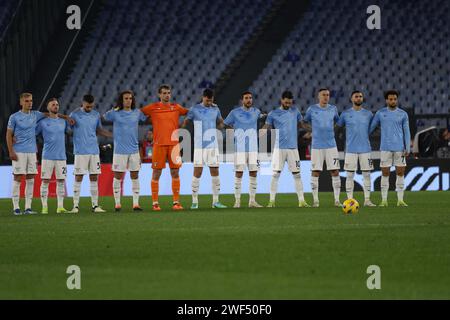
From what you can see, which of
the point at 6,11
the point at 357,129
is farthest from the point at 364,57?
the point at 357,129

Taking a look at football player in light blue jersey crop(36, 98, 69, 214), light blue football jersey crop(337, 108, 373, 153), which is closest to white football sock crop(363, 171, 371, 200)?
light blue football jersey crop(337, 108, 373, 153)

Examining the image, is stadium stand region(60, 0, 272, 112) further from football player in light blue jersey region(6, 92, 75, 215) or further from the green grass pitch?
the green grass pitch

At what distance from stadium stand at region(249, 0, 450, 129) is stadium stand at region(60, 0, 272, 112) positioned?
1.54 meters

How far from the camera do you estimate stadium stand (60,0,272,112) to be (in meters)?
29.1

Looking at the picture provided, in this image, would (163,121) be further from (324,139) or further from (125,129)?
(324,139)

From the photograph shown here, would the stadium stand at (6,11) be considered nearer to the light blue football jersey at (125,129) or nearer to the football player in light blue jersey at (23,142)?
the football player in light blue jersey at (23,142)

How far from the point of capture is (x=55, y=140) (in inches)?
621

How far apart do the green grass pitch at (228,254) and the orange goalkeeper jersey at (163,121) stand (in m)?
1.42

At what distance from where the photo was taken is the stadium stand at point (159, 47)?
29.1 m

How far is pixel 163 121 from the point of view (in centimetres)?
1572

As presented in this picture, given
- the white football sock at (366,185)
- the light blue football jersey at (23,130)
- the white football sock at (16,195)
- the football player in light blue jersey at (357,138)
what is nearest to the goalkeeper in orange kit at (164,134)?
the light blue football jersey at (23,130)

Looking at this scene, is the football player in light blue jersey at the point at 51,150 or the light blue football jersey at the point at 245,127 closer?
the football player in light blue jersey at the point at 51,150
